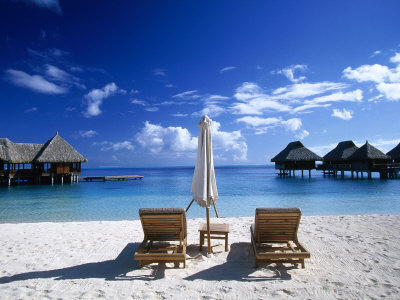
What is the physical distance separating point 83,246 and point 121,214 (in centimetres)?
575

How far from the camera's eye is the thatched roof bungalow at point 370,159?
2938cm

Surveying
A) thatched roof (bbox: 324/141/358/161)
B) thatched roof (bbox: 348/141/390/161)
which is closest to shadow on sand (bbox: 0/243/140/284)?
thatched roof (bbox: 348/141/390/161)

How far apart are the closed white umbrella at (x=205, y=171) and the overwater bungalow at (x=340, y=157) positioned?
33.8 meters

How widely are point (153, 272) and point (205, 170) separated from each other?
165cm

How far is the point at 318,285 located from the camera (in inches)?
121

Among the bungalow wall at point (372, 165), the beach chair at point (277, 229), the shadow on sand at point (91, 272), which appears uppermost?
the bungalow wall at point (372, 165)

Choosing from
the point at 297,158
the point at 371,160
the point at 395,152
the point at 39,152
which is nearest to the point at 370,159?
the point at 371,160

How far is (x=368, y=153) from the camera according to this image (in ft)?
96.5

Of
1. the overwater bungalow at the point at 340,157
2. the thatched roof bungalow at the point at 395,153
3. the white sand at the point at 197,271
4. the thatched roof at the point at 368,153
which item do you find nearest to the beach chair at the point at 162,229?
the white sand at the point at 197,271

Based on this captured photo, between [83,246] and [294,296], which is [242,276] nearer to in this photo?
[294,296]

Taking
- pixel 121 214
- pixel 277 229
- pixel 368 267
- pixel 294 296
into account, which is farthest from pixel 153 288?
pixel 121 214

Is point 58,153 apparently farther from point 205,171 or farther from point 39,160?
point 205,171

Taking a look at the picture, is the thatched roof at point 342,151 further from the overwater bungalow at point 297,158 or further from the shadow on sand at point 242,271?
the shadow on sand at point 242,271

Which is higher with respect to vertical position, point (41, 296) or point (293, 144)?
point (293, 144)
